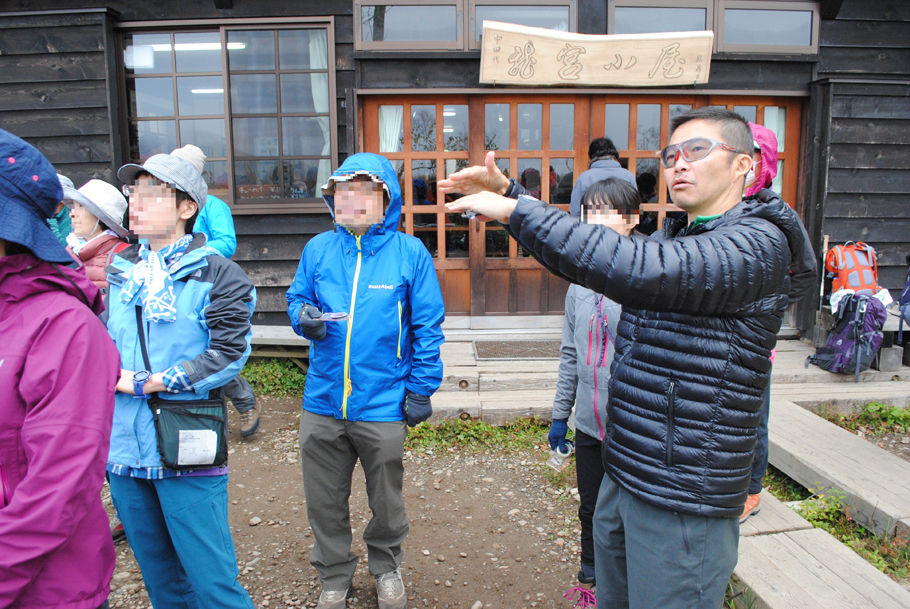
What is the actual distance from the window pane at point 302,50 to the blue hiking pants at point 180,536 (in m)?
4.53

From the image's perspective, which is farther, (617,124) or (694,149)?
(617,124)

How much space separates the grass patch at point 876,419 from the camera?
4.68 meters

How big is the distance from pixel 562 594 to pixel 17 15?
21.7 feet

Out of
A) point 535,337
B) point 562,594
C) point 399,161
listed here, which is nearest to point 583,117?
point 399,161

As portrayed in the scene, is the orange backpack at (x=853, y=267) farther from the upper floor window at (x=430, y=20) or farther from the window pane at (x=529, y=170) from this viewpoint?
the upper floor window at (x=430, y=20)

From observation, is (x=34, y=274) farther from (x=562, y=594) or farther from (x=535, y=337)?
(x=535, y=337)

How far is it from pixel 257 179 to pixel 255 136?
403 millimetres

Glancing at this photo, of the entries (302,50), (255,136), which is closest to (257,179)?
(255,136)

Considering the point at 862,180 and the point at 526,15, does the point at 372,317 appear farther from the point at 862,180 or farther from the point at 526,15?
the point at 862,180

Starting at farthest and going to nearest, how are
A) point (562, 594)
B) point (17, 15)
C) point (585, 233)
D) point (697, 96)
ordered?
point (697, 96) < point (17, 15) < point (562, 594) < point (585, 233)

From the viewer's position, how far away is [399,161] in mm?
5867

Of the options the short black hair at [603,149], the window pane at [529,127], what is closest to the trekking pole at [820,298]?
the short black hair at [603,149]

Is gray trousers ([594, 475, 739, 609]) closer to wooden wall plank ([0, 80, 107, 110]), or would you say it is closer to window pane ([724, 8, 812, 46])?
window pane ([724, 8, 812, 46])

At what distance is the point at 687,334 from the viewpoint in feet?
4.80
